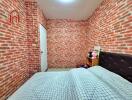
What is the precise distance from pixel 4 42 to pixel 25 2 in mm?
2012

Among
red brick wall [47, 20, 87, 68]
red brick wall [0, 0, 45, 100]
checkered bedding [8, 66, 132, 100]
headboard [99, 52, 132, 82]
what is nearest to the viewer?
checkered bedding [8, 66, 132, 100]

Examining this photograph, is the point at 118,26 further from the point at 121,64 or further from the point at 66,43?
the point at 66,43

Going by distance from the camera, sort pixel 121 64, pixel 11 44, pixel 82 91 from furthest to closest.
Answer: pixel 11 44 → pixel 121 64 → pixel 82 91

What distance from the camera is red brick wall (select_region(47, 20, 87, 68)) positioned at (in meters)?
6.35

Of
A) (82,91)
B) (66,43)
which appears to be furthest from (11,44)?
(66,43)

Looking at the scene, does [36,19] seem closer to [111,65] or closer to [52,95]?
[111,65]

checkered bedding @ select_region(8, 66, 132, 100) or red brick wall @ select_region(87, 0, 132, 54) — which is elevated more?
red brick wall @ select_region(87, 0, 132, 54)

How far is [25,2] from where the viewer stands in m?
3.90

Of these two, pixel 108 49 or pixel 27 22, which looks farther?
pixel 27 22

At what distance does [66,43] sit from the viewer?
6.39 metres

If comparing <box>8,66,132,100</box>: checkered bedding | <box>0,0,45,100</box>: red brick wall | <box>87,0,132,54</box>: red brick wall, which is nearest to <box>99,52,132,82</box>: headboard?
<box>87,0,132,54</box>: red brick wall

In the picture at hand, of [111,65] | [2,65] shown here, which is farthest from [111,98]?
[2,65]

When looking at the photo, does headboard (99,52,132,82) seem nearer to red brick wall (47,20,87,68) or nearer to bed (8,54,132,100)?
bed (8,54,132,100)

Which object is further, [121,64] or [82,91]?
[121,64]
